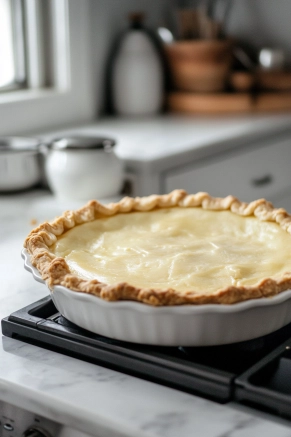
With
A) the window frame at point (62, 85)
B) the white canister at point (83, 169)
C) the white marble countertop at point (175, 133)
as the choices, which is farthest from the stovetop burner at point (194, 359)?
the window frame at point (62, 85)

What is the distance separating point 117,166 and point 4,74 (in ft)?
3.05

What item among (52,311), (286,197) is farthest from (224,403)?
(286,197)

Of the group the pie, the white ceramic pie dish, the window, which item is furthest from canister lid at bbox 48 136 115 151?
the white ceramic pie dish

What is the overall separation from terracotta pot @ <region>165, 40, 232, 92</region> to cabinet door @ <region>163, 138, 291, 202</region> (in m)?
0.43

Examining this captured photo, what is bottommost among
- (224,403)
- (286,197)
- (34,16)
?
(286,197)

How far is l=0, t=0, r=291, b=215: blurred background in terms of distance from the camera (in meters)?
1.92

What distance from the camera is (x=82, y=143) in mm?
1707

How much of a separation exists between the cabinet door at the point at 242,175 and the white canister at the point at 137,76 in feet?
1.90

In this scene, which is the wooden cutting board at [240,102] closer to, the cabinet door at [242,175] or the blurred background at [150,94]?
the blurred background at [150,94]

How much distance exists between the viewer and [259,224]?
1.06 m

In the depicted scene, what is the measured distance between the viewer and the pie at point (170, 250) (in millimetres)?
793

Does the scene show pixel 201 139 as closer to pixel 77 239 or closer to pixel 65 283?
pixel 77 239

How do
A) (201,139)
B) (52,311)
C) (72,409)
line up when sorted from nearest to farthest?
(72,409)
(52,311)
(201,139)

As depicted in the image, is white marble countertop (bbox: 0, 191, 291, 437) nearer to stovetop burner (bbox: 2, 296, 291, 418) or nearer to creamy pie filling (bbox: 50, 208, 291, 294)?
stovetop burner (bbox: 2, 296, 291, 418)
